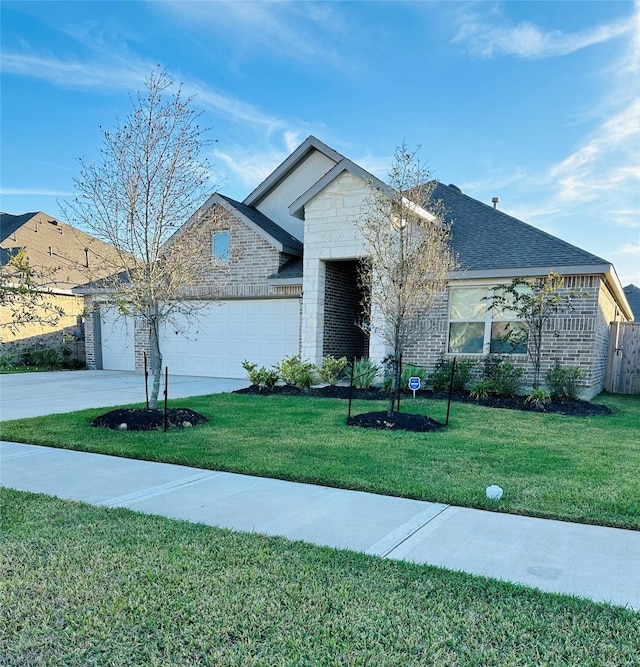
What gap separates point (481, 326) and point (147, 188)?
762cm

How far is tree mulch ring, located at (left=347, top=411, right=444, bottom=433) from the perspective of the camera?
22.4 feet

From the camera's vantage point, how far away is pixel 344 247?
11.5 meters

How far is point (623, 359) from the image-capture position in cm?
1306

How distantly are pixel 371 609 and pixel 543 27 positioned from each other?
9.54 m

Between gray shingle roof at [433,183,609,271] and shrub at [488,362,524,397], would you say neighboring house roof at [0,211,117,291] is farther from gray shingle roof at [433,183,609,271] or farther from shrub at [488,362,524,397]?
shrub at [488,362,524,397]

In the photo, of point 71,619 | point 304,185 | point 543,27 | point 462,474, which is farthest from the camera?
point 304,185

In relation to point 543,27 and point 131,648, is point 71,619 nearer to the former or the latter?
point 131,648

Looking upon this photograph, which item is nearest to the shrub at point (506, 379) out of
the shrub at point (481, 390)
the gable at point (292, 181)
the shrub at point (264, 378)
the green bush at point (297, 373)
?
the shrub at point (481, 390)

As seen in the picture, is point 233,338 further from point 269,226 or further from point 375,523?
point 375,523

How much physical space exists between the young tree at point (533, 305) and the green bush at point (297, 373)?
14.2 feet

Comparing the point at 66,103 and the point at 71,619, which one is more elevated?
the point at 66,103

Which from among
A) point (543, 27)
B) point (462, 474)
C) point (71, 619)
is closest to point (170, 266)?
point (462, 474)

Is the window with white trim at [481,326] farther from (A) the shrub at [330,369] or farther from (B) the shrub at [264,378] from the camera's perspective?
(B) the shrub at [264,378]

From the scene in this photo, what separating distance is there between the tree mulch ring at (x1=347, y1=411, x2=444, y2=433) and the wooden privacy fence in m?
8.70
